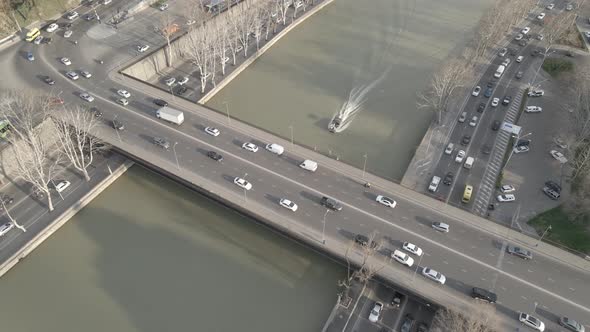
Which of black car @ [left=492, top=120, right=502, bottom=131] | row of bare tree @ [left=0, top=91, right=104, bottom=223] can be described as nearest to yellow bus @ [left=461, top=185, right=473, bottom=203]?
black car @ [left=492, top=120, right=502, bottom=131]

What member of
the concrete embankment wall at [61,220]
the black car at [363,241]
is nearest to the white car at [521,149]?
the black car at [363,241]

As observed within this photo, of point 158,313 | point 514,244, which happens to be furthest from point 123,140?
point 514,244

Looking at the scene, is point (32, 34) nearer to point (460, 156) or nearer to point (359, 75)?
point (359, 75)

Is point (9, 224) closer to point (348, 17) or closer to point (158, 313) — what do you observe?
point (158, 313)

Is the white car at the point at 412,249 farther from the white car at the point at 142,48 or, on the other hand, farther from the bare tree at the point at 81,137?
the white car at the point at 142,48

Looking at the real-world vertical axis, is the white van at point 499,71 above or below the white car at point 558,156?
above
